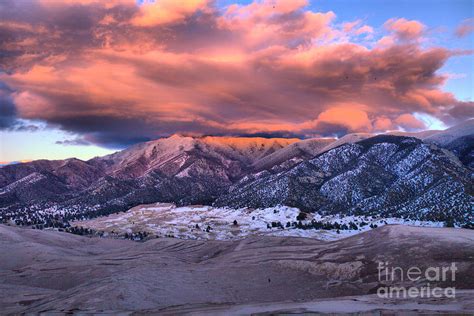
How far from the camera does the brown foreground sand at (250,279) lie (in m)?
43.6

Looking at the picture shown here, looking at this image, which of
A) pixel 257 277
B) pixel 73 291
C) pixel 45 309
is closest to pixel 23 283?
pixel 73 291

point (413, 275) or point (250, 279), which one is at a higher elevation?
point (413, 275)

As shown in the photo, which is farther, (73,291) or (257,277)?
(257,277)

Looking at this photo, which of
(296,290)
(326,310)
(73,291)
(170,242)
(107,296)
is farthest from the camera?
(170,242)

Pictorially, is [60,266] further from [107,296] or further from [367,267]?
[367,267]

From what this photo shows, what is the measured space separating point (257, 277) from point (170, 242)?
75664 millimetres

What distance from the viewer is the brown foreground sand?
43625 millimetres

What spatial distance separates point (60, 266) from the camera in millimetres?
93562

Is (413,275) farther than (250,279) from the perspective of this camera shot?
No

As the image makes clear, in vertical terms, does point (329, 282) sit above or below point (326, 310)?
below

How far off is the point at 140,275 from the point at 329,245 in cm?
4495

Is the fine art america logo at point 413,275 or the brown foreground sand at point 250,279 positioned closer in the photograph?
the brown foreground sand at point 250,279

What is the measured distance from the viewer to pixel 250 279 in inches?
2881

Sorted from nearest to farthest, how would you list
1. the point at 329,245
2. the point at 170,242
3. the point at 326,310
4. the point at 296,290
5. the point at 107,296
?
the point at 326,310
the point at 107,296
the point at 296,290
the point at 329,245
the point at 170,242
